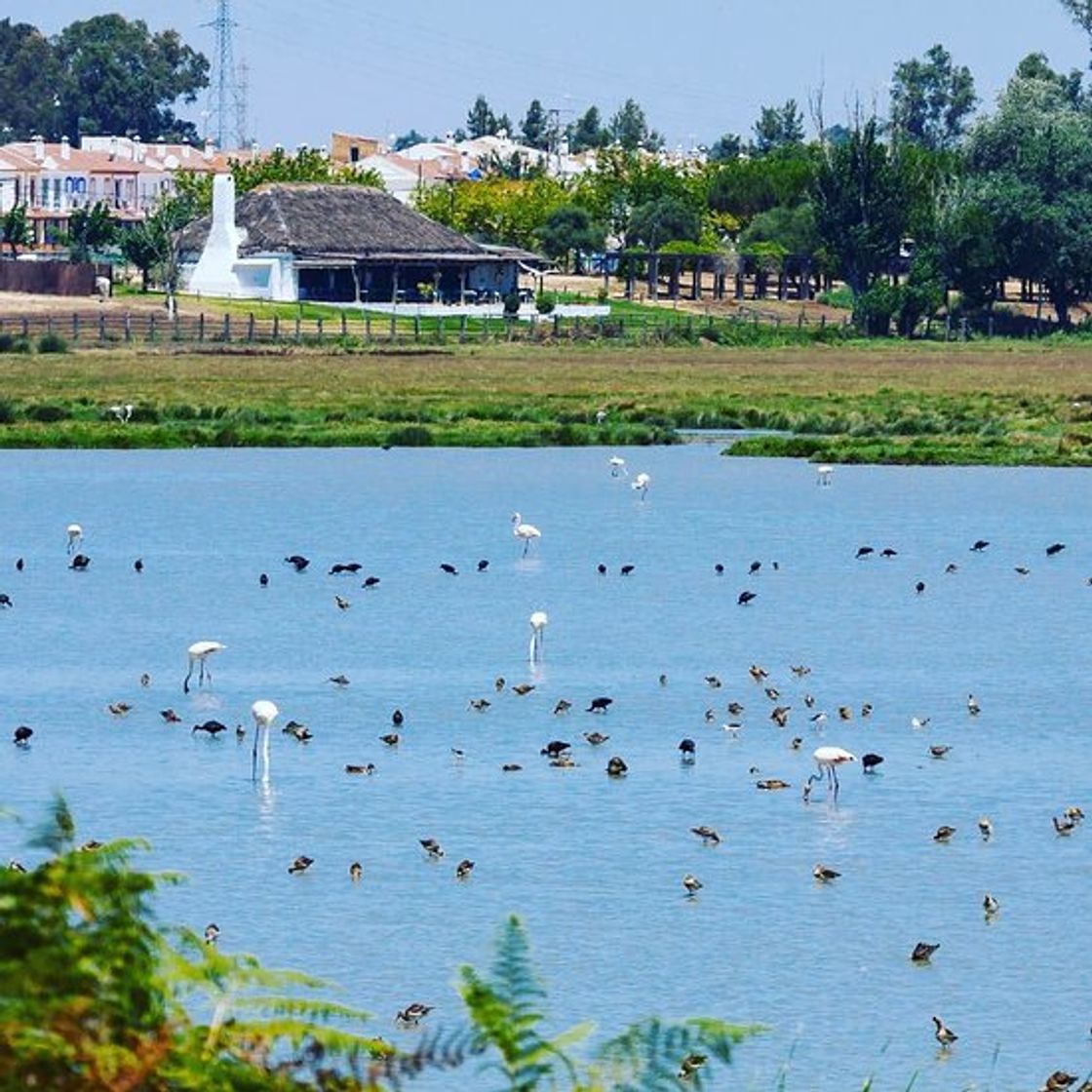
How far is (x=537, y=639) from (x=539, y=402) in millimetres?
40704

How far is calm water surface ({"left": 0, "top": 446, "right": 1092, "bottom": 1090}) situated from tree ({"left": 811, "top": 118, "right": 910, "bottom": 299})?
82.3 meters

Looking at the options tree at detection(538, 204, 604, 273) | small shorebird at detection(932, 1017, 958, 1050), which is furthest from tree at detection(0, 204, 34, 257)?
small shorebird at detection(932, 1017, 958, 1050)

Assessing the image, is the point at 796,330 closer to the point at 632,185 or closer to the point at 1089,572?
the point at 632,185

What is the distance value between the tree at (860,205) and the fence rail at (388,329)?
14.5 feet

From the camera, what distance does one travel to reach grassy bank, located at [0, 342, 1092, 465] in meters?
→ 66.4

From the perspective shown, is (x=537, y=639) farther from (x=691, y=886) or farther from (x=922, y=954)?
(x=922, y=954)

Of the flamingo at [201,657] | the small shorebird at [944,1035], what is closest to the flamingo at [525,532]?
the flamingo at [201,657]

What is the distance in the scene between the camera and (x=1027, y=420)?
71812 millimetres

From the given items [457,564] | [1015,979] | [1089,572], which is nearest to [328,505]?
[457,564]

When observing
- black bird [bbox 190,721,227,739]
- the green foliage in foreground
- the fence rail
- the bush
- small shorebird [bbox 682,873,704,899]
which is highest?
the green foliage in foreground

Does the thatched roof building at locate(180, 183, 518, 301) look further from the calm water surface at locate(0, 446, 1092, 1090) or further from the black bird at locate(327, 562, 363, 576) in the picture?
the black bird at locate(327, 562, 363, 576)

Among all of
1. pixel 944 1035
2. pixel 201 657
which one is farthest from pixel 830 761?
pixel 201 657

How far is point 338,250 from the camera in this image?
13012 cm

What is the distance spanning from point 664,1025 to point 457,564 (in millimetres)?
39566
